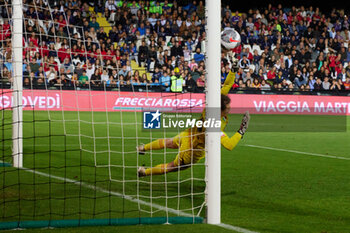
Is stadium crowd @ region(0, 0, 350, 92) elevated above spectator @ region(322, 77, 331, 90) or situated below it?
above

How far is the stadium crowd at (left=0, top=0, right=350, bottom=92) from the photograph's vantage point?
22.5 meters

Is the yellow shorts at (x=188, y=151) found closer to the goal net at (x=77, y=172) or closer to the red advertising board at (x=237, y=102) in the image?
the goal net at (x=77, y=172)

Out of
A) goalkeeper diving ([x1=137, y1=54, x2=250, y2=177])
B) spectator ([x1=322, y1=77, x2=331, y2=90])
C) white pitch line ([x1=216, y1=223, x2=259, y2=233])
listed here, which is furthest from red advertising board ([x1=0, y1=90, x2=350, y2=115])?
white pitch line ([x1=216, y1=223, x2=259, y2=233])

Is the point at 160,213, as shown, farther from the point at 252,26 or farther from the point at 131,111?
the point at 252,26

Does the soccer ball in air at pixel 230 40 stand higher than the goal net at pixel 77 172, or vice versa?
the soccer ball in air at pixel 230 40

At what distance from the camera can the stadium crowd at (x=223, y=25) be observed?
22500mm

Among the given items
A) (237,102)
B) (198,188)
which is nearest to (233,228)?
(198,188)

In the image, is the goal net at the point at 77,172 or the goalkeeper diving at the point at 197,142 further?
the goalkeeper diving at the point at 197,142

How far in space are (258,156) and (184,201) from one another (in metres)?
5.45

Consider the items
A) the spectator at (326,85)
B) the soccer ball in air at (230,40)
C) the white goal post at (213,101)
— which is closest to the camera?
the white goal post at (213,101)

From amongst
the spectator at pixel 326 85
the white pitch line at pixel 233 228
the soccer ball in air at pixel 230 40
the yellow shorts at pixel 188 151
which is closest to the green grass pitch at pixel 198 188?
the white pitch line at pixel 233 228

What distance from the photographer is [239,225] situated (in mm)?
5863

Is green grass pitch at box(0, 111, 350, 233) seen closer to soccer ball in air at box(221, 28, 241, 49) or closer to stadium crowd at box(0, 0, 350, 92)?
soccer ball in air at box(221, 28, 241, 49)

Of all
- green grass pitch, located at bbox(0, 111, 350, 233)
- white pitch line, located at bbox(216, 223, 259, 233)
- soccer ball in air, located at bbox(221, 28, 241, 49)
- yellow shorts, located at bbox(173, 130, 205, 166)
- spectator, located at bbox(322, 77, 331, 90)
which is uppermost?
soccer ball in air, located at bbox(221, 28, 241, 49)
